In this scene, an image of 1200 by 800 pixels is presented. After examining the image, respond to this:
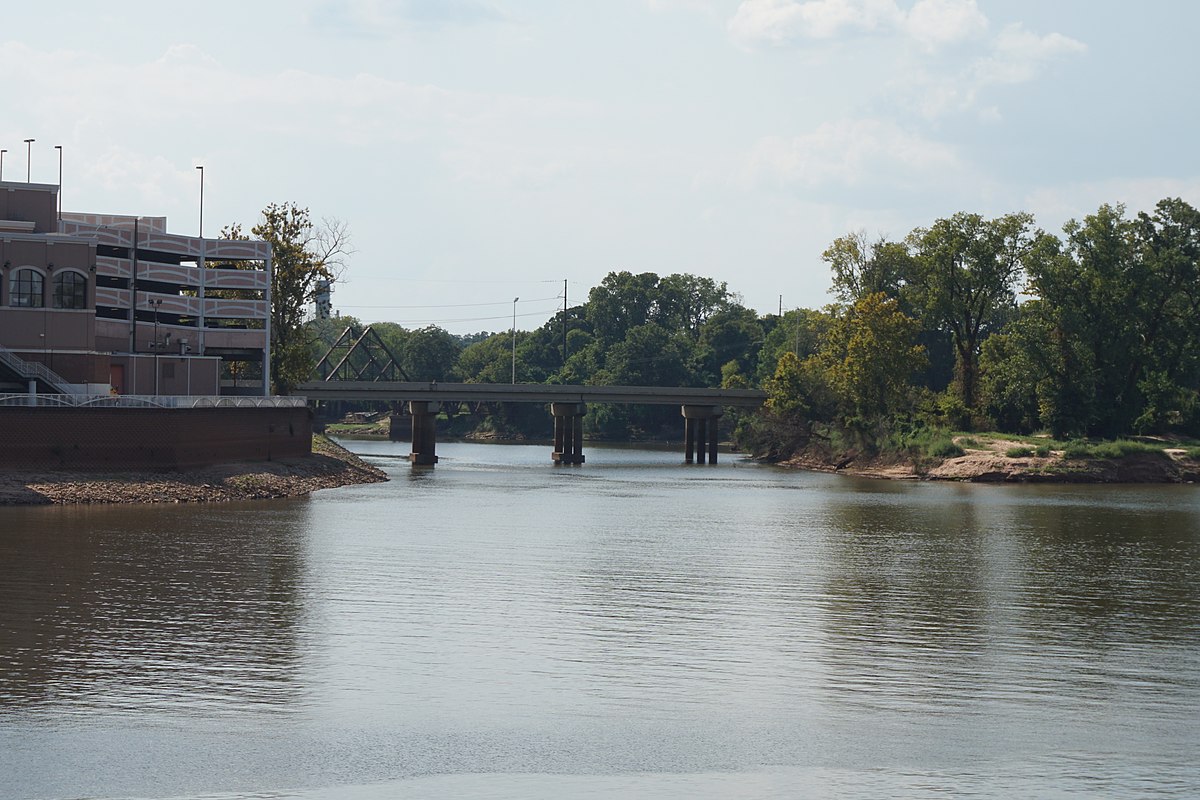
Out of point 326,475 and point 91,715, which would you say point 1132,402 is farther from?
point 91,715

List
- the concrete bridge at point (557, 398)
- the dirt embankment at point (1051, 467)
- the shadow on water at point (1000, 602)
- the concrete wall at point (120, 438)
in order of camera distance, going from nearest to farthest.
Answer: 1. the shadow on water at point (1000, 602)
2. the concrete wall at point (120, 438)
3. the dirt embankment at point (1051, 467)
4. the concrete bridge at point (557, 398)

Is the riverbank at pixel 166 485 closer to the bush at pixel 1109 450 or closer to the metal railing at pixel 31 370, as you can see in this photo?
the metal railing at pixel 31 370

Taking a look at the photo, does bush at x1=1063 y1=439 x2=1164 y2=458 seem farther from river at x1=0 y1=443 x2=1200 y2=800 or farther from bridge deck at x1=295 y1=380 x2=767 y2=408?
river at x1=0 y1=443 x2=1200 y2=800

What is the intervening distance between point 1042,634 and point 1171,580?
538 inches

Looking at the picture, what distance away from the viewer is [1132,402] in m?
118

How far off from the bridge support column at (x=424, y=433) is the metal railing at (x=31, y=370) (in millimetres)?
47226

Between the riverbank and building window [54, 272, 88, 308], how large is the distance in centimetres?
1368

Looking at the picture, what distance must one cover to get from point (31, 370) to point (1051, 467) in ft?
231

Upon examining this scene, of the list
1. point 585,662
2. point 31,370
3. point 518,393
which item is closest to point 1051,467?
point 518,393

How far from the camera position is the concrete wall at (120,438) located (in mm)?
70375

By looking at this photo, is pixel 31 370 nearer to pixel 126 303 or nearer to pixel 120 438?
pixel 120 438

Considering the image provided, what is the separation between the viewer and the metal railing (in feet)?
265

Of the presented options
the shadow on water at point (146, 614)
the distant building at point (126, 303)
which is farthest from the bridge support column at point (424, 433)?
the shadow on water at point (146, 614)

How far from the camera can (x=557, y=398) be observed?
14062 centimetres
